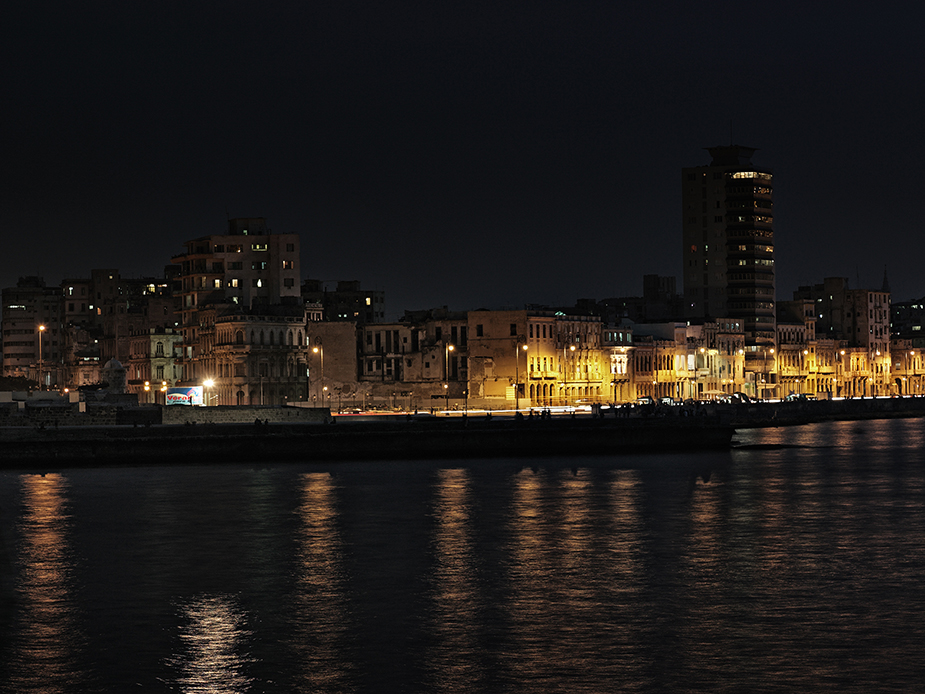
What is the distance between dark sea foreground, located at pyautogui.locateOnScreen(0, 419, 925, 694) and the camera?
97.5ft

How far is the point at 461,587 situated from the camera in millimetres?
39969

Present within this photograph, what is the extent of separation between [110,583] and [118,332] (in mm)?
134815

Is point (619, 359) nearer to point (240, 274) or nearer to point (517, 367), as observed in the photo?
point (517, 367)

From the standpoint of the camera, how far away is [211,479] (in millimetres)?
76812

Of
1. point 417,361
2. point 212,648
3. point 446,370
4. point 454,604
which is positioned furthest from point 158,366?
point 212,648

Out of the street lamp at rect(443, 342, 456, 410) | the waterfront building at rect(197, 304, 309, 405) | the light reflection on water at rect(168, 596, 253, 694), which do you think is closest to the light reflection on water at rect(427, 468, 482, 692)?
the light reflection on water at rect(168, 596, 253, 694)

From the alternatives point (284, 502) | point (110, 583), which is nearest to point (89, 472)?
point (284, 502)

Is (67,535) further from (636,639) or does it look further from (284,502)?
Answer: (636,639)

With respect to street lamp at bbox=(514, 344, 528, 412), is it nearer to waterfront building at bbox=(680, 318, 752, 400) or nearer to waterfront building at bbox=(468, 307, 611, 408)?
waterfront building at bbox=(468, 307, 611, 408)

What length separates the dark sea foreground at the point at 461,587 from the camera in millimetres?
29703

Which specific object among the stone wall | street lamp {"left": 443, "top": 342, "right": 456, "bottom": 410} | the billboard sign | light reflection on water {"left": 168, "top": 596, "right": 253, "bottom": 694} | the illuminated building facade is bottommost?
light reflection on water {"left": 168, "top": 596, "right": 253, "bottom": 694}

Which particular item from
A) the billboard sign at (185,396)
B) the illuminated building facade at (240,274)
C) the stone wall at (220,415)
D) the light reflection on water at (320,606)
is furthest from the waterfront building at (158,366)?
the light reflection on water at (320,606)

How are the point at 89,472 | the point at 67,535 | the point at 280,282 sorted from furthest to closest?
the point at 280,282, the point at 89,472, the point at 67,535

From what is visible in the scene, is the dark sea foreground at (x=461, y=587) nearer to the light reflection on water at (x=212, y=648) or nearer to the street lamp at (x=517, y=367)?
the light reflection on water at (x=212, y=648)
